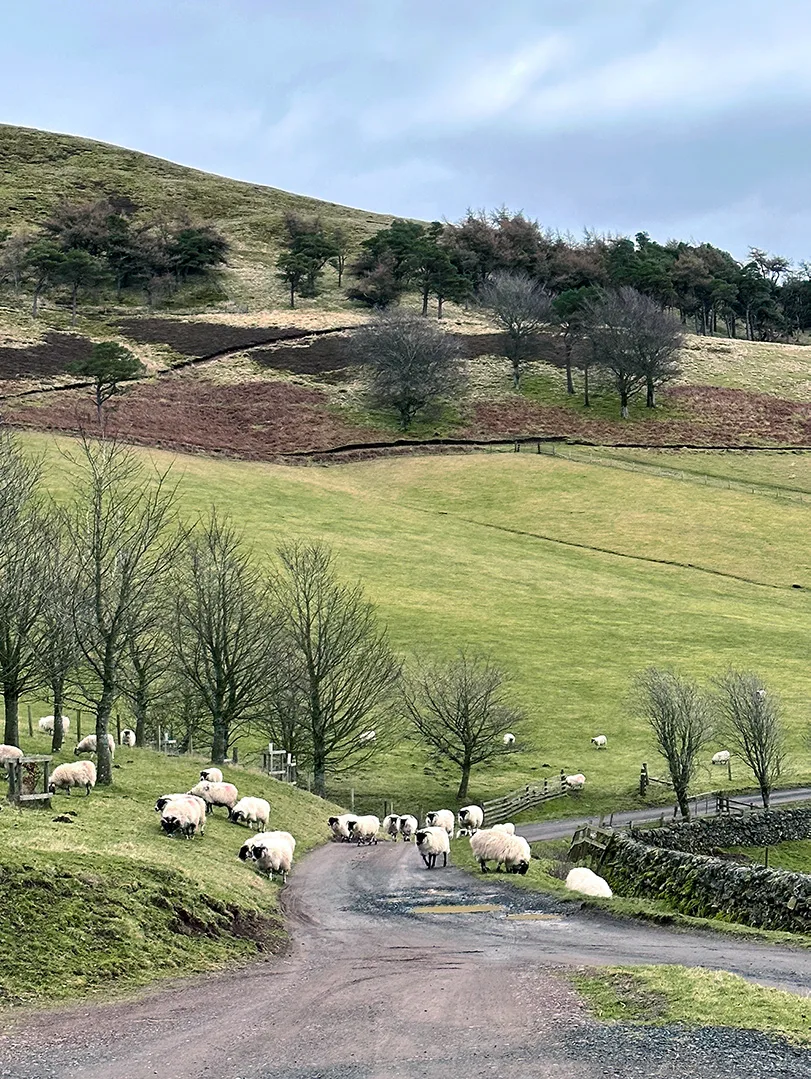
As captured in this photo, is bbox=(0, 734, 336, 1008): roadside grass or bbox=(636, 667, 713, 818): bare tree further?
bbox=(636, 667, 713, 818): bare tree

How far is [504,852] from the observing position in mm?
27766

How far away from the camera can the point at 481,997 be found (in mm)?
14227

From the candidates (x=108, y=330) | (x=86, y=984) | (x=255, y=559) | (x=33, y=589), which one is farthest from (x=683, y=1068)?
(x=108, y=330)

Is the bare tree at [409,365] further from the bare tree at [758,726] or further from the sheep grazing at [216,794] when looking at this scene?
the sheep grazing at [216,794]

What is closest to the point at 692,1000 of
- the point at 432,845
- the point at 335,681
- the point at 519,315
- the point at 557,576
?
the point at 432,845

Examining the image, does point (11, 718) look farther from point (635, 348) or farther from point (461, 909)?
point (635, 348)

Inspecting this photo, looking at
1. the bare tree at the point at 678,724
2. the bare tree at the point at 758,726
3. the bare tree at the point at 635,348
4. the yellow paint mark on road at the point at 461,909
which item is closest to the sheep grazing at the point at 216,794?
the yellow paint mark on road at the point at 461,909

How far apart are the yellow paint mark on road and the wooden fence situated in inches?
922

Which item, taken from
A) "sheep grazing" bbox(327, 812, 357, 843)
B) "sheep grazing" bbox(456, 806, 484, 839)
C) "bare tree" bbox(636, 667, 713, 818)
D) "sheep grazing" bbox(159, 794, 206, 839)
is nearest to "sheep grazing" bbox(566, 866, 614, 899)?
"sheep grazing" bbox(159, 794, 206, 839)

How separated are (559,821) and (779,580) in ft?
137

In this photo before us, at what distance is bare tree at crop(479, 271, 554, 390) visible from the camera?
142 metres

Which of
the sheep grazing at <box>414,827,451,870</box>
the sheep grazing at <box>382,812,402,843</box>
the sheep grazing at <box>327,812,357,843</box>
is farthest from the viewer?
the sheep grazing at <box>382,812,402,843</box>

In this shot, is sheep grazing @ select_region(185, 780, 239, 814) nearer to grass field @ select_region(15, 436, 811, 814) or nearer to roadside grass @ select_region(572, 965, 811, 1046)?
roadside grass @ select_region(572, 965, 811, 1046)

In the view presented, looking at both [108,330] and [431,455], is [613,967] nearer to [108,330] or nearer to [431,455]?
[431,455]
